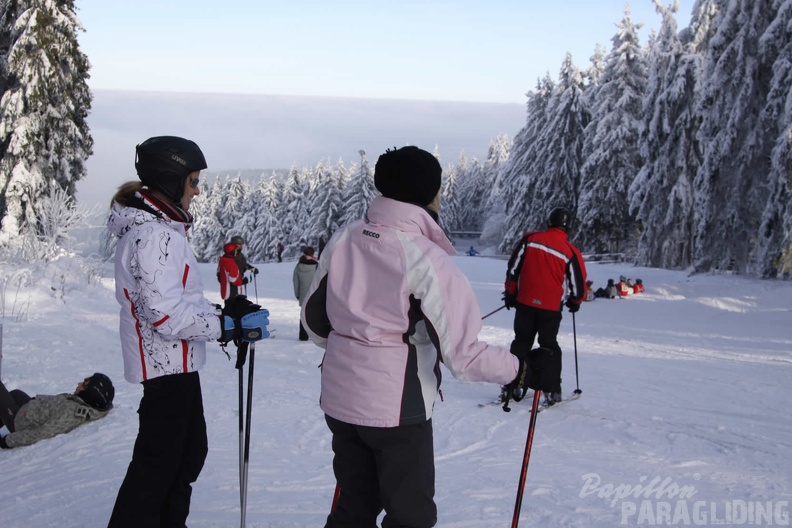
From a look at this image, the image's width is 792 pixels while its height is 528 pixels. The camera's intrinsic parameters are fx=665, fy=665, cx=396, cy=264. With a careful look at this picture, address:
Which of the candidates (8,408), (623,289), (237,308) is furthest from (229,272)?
(623,289)

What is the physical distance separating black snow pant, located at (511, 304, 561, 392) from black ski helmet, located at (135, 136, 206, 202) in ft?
13.9

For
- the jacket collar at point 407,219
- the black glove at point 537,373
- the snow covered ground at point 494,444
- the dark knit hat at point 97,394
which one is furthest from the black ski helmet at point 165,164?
the dark knit hat at point 97,394

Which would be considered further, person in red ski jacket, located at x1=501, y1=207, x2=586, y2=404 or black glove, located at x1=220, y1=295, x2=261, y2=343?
person in red ski jacket, located at x1=501, y1=207, x2=586, y2=404

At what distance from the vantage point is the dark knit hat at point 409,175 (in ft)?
9.00

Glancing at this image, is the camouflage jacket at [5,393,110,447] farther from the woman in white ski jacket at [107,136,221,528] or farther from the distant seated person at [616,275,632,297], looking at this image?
the distant seated person at [616,275,632,297]

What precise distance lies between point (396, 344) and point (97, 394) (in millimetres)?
4318

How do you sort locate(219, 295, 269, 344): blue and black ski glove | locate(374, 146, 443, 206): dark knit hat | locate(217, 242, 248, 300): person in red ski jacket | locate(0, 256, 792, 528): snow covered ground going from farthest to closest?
locate(217, 242, 248, 300): person in red ski jacket, locate(0, 256, 792, 528): snow covered ground, locate(219, 295, 269, 344): blue and black ski glove, locate(374, 146, 443, 206): dark knit hat

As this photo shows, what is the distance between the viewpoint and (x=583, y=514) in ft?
13.3

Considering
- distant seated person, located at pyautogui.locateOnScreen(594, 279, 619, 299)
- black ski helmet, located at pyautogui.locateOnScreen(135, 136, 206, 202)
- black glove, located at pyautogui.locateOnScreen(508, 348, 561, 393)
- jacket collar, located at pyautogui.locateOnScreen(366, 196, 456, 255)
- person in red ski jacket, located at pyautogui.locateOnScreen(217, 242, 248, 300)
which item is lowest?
distant seated person, located at pyautogui.locateOnScreen(594, 279, 619, 299)

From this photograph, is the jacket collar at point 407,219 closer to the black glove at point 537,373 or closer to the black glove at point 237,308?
the black glove at point 537,373

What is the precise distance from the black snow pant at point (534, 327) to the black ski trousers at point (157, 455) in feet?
13.3

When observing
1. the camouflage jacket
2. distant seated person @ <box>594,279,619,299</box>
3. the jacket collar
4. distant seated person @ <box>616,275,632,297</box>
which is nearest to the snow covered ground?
the camouflage jacket

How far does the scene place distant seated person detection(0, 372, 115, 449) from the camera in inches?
215

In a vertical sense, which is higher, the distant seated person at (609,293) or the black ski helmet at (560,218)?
the black ski helmet at (560,218)
